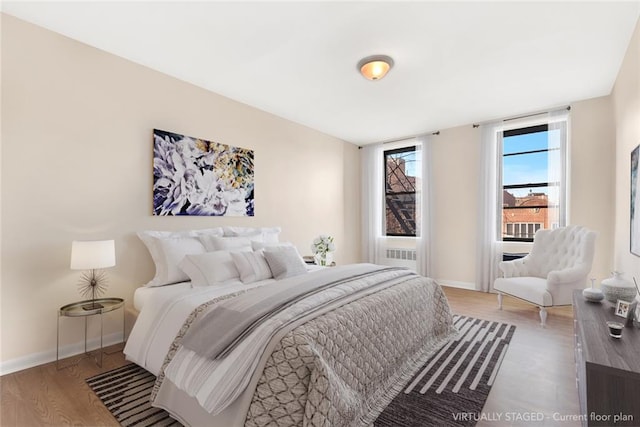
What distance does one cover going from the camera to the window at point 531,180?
4.12 metres

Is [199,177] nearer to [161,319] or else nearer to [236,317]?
[161,319]

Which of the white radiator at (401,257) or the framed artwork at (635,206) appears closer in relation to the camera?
the framed artwork at (635,206)

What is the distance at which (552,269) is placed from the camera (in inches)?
149

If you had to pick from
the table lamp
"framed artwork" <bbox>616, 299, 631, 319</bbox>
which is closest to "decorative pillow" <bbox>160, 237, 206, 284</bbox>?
the table lamp

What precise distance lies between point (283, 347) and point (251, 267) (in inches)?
52.0

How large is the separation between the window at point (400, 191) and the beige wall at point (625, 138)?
8.93 ft

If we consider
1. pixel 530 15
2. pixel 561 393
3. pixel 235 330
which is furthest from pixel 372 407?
pixel 530 15

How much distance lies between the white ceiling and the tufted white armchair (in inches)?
68.0

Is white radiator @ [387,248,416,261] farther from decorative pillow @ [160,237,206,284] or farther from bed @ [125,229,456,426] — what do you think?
decorative pillow @ [160,237,206,284]

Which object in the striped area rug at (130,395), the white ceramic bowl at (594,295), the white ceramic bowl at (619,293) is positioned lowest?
the striped area rug at (130,395)

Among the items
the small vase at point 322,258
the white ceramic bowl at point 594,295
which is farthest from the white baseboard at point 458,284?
the white ceramic bowl at point 594,295

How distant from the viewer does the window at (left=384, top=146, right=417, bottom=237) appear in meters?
5.68

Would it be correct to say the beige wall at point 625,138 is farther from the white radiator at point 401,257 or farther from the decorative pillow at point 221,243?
the decorative pillow at point 221,243

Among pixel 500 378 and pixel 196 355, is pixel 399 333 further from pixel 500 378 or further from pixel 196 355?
pixel 196 355
